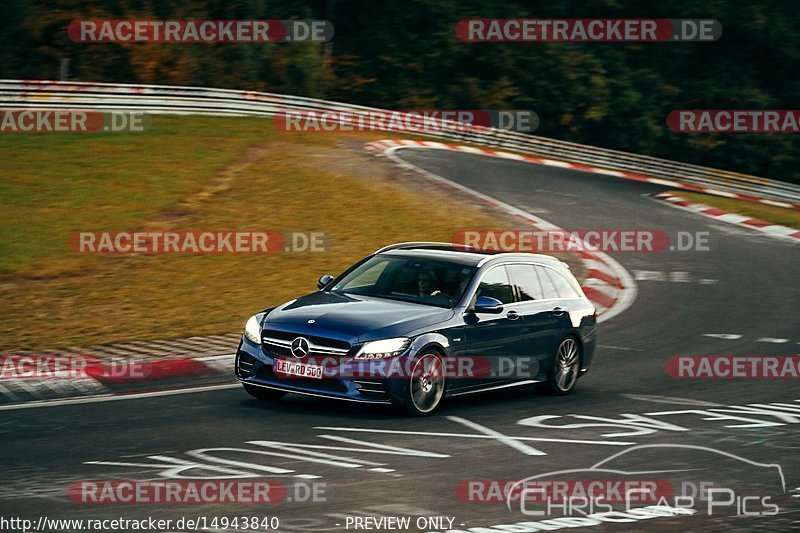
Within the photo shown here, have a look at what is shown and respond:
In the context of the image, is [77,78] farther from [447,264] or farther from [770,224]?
[447,264]

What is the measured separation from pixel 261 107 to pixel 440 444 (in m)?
29.2

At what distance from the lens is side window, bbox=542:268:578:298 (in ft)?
43.1

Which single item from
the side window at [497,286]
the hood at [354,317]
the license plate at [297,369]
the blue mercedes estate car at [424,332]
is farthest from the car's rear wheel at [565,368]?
the license plate at [297,369]

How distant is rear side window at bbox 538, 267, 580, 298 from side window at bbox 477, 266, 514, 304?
0.73 m

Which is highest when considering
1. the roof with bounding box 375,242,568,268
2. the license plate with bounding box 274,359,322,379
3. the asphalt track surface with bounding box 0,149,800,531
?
the roof with bounding box 375,242,568,268

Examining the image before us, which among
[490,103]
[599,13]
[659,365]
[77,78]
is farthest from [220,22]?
[659,365]

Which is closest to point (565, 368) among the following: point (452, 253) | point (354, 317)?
point (452, 253)

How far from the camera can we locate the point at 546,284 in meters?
13.0

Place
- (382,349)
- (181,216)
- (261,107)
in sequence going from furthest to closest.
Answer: (261,107), (181,216), (382,349)

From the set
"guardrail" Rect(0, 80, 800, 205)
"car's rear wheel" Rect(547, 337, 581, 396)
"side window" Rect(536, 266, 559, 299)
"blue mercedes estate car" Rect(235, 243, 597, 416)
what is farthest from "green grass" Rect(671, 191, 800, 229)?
"blue mercedes estate car" Rect(235, 243, 597, 416)

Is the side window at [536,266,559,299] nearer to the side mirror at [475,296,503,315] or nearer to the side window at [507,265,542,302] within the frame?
the side window at [507,265,542,302]

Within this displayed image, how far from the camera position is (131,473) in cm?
842

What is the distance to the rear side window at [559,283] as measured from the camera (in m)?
13.1

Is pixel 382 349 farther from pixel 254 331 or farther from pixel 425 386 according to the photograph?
pixel 254 331
